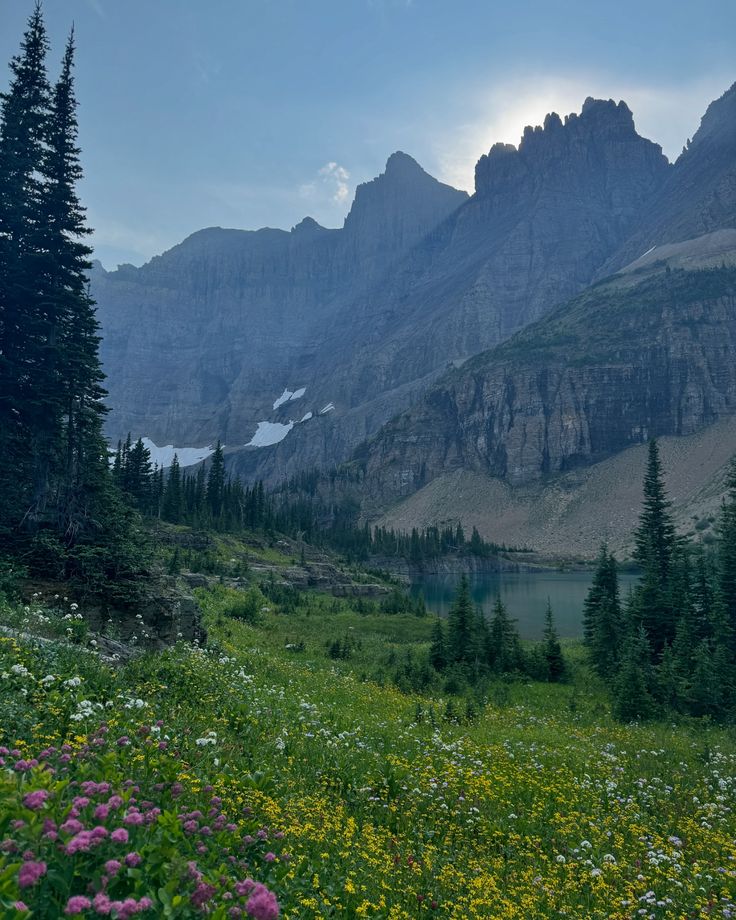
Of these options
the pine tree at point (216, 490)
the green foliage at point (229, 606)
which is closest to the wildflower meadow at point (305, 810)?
the green foliage at point (229, 606)

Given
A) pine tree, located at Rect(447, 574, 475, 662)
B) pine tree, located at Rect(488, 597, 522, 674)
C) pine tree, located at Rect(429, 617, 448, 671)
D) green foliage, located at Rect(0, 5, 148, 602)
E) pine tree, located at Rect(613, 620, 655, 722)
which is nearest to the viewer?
green foliage, located at Rect(0, 5, 148, 602)

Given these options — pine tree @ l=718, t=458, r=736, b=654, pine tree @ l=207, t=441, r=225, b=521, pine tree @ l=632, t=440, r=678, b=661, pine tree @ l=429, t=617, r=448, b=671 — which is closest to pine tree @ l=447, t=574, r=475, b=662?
pine tree @ l=429, t=617, r=448, b=671

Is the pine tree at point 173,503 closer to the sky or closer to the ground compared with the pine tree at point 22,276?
closer to the ground

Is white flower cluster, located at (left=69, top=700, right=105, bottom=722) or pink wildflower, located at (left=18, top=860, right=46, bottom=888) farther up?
pink wildflower, located at (left=18, top=860, right=46, bottom=888)

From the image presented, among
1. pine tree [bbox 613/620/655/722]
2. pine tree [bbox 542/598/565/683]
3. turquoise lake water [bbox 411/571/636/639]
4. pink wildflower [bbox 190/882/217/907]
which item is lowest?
turquoise lake water [bbox 411/571/636/639]

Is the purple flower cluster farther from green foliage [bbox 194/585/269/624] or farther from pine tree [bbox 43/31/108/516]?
green foliage [bbox 194/585/269/624]

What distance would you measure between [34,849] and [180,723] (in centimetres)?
494

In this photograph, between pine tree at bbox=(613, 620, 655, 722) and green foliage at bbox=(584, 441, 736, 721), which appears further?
green foliage at bbox=(584, 441, 736, 721)

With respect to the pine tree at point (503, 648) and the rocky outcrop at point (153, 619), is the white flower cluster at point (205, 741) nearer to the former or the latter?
the rocky outcrop at point (153, 619)

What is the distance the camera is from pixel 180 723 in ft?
27.3

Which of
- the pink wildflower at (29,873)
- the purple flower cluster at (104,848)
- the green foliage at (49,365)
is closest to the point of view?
the pink wildflower at (29,873)

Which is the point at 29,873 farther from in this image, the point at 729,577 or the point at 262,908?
the point at 729,577

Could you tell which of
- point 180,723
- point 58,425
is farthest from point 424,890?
point 58,425

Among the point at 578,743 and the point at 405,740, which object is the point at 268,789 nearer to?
the point at 405,740
